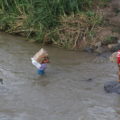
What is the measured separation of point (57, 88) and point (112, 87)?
1288 mm

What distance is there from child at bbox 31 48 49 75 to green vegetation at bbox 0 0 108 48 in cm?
247

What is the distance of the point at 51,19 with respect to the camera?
13484mm

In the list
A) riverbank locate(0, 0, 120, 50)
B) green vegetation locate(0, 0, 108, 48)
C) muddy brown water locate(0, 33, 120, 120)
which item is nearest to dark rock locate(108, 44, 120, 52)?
riverbank locate(0, 0, 120, 50)

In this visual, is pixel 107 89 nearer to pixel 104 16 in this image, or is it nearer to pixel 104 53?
pixel 104 53

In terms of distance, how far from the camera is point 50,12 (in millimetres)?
13531

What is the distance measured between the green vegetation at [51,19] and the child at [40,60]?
2.47m

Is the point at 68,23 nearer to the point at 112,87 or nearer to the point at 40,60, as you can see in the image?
the point at 40,60

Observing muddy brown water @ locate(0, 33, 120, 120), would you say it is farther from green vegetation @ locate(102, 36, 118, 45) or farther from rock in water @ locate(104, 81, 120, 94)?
green vegetation @ locate(102, 36, 118, 45)

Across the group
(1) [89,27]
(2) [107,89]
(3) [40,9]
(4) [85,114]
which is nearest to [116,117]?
(4) [85,114]

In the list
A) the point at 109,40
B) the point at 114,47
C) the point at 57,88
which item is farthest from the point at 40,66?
the point at 109,40

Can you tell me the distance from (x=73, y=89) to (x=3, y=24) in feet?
18.3

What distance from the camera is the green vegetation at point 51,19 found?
13.1m

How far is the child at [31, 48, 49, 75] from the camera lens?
10.4 meters

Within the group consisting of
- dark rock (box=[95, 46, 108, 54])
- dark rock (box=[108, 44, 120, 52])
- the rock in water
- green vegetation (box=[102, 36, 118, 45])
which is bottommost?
dark rock (box=[95, 46, 108, 54])
